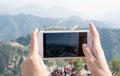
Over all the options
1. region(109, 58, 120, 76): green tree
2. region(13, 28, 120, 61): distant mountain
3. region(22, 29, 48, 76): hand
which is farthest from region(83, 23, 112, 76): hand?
region(13, 28, 120, 61): distant mountain

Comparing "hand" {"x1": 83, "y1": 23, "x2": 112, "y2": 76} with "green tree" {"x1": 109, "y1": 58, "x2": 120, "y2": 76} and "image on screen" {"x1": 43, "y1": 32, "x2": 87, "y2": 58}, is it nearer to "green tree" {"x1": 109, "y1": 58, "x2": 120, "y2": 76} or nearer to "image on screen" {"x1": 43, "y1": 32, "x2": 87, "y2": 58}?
"image on screen" {"x1": 43, "y1": 32, "x2": 87, "y2": 58}

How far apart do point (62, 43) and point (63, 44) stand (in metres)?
0.01

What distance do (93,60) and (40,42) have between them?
0.41m

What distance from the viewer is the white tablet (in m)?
1.58

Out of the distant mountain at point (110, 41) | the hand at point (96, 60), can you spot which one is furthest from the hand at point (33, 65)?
the distant mountain at point (110, 41)

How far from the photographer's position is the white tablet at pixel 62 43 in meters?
1.58

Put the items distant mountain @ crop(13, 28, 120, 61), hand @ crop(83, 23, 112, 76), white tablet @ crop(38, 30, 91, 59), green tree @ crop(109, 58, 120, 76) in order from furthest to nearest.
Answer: distant mountain @ crop(13, 28, 120, 61) < green tree @ crop(109, 58, 120, 76) < white tablet @ crop(38, 30, 91, 59) < hand @ crop(83, 23, 112, 76)

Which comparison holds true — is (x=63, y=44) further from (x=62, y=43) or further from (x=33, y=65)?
(x=33, y=65)

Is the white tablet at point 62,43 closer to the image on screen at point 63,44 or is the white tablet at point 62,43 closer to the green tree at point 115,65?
the image on screen at point 63,44

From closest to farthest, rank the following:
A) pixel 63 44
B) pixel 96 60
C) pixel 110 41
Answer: pixel 96 60 → pixel 63 44 → pixel 110 41

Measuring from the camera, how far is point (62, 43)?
5.41 ft

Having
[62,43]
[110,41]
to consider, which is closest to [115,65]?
[62,43]

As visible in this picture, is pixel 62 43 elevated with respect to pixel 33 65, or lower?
elevated

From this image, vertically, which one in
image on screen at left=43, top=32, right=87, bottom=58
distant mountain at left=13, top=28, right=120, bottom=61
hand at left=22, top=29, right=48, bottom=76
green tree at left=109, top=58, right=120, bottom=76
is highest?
distant mountain at left=13, top=28, right=120, bottom=61
